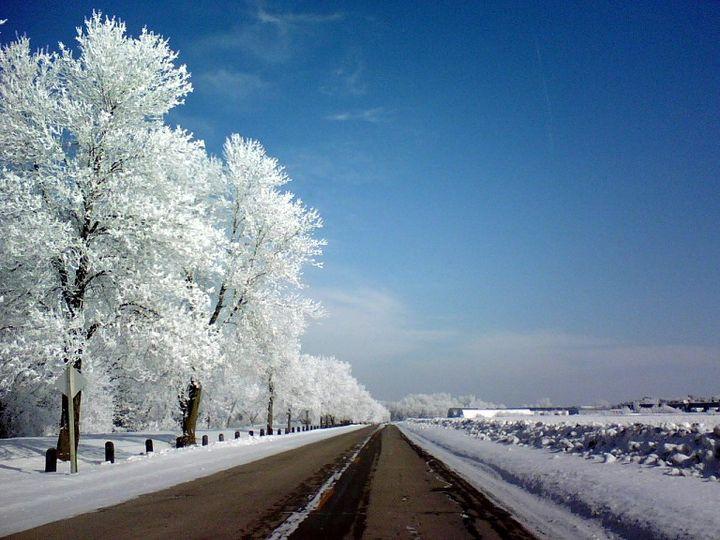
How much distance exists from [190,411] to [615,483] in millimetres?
20561

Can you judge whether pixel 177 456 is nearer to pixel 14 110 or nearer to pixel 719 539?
pixel 14 110

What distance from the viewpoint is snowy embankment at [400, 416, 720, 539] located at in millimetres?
6164

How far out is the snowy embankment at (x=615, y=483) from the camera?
243 inches

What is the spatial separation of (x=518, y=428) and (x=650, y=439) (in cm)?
1280

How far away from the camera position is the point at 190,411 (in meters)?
24.6

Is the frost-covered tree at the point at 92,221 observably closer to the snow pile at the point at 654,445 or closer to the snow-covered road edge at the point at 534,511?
the snow-covered road edge at the point at 534,511

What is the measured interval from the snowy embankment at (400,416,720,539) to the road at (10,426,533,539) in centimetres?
81

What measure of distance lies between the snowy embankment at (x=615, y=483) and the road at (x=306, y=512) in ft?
2.67

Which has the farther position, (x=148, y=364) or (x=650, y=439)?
(x=148, y=364)

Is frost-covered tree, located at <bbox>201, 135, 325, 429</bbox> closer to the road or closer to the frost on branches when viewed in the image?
the frost on branches

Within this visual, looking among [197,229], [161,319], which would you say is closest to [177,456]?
[161,319]

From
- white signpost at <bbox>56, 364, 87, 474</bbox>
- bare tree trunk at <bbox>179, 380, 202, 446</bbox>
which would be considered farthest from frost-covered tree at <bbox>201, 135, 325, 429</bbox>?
white signpost at <bbox>56, 364, 87, 474</bbox>

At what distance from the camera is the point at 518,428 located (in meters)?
23.2

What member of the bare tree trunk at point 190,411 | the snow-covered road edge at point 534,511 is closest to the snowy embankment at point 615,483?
the snow-covered road edge at point 534,511
